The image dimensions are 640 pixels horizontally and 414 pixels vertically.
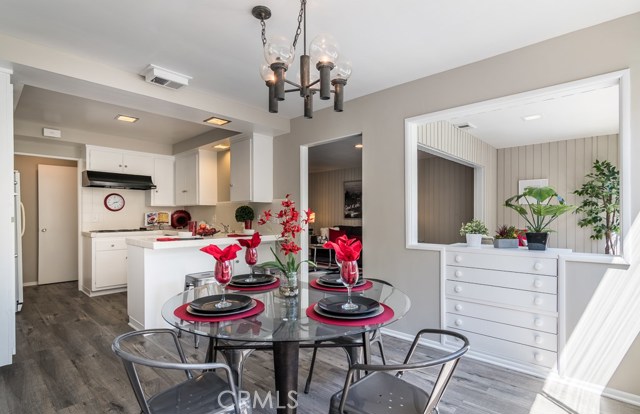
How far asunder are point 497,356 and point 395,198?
160 centimetres

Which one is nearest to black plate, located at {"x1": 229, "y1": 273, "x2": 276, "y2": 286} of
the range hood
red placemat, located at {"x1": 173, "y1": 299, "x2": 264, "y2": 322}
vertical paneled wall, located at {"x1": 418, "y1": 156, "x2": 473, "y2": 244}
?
red placemat, located at {"x1": 173, "y1": 299, "x2": 264, "y2": 322}

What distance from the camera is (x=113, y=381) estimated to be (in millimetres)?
2342

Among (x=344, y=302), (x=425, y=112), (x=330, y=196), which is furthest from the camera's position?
(x=330, y=196)

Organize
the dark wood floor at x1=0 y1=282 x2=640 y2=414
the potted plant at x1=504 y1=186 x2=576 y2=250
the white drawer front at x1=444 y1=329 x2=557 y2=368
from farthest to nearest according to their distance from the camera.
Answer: the potted plant at x1=504 y1=186 x2=576 y2=250
the white drawer front at x1=444 y1=329 x2=557 y2=368
the dark wood floor at x1=0 y1=282 x2=640 y2=414

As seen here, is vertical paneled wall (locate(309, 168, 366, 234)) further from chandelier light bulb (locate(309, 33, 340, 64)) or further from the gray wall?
chandelier light bulb (locate(309, 33, 340, 64))

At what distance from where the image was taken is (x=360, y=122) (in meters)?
3.53

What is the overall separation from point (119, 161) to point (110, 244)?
142cm

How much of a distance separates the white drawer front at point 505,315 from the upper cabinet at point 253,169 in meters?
2.70

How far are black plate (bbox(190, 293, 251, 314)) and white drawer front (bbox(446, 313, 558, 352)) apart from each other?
2065 mm

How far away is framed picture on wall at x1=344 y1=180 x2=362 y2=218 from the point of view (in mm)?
8672

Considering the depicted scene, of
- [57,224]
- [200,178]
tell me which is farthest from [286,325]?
[57,224]

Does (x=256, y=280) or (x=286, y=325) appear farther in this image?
(x=256, y=280)

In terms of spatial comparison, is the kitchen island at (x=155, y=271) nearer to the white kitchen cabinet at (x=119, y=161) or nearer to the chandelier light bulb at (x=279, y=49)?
the chandelier light bulb at (x=279, y=49)

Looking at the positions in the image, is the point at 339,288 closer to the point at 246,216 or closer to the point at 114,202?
the point at 246,216
